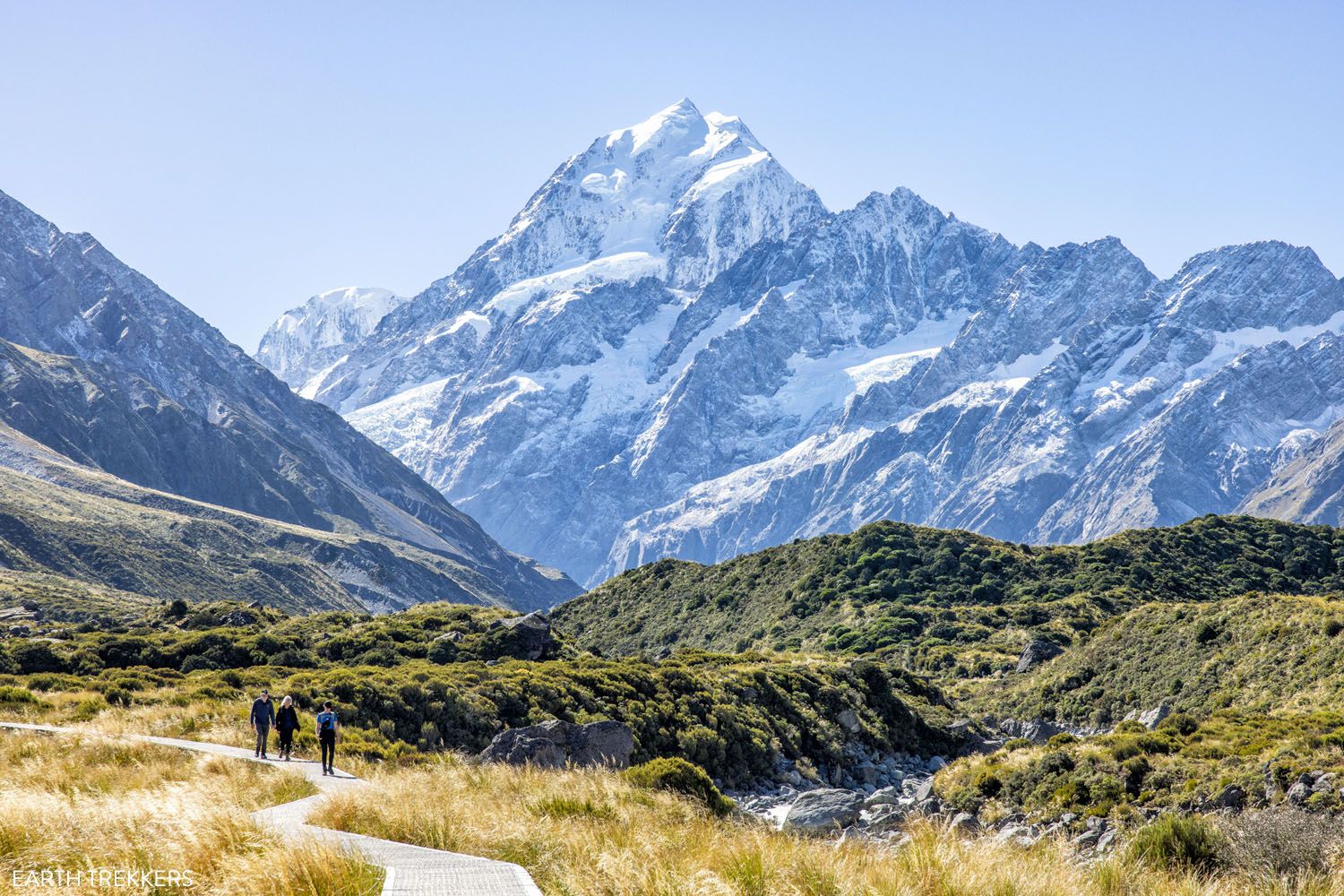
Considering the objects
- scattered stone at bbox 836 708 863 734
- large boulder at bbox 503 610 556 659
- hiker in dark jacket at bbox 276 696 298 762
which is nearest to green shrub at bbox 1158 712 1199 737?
scattered stone at bbox 836 708 863 734

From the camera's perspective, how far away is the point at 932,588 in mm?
107688

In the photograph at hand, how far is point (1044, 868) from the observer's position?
12391mm

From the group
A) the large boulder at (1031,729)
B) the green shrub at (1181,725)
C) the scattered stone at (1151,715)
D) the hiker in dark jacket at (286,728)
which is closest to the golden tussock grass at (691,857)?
the hiker in dark jacket at (286,728)

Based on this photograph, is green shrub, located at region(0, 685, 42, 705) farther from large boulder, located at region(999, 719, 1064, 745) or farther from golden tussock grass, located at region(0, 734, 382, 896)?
large boulder, located at region(999, 719, 1064, 745)

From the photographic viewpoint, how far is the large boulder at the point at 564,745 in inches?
1247

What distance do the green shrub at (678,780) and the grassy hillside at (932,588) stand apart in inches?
2236

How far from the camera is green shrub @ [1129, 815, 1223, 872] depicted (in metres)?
16.5

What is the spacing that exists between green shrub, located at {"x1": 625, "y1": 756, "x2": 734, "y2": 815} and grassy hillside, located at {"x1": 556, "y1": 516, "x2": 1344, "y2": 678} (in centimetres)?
5680

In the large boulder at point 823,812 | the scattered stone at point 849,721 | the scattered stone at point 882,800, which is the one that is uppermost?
the large boulder at point 823,812

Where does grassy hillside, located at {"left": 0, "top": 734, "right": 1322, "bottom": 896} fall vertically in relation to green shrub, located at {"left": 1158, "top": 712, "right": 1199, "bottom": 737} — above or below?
above

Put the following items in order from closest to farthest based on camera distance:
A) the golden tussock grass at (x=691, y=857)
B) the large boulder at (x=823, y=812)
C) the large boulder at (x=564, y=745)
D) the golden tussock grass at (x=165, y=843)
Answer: the golden tussock grass at (x=165, y=843)
the golden tussock grass at (x=691, y=857)
the large boulder at (x=823, y=812)
the large boulder at (x=564, y=745)

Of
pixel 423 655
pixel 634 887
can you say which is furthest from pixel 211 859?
pixel 423 655

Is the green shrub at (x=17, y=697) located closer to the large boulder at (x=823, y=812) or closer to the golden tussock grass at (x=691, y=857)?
the golden tussock grass at (x=691, y=857)

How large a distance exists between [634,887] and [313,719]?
1045 inches
